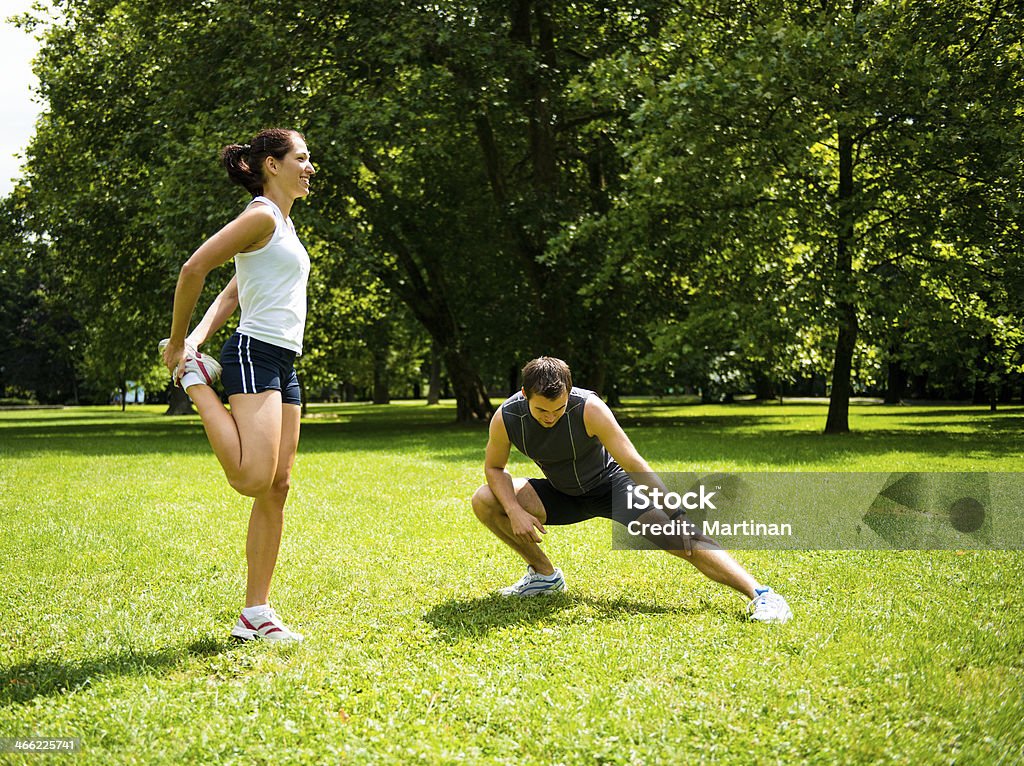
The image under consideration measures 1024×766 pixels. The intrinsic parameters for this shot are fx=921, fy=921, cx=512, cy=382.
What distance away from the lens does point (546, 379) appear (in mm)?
4699

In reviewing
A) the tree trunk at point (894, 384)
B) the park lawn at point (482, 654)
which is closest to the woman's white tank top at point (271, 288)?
the park lawn at point (482, 654)

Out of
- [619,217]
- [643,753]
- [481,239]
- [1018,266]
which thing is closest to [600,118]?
[619,217]

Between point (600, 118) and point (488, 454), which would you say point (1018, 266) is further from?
point (488, 454)

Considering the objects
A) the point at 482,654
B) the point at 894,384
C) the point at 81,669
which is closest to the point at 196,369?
the point at 81,669

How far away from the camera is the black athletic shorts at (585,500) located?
529 cm

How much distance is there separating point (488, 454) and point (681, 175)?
13.4 metres

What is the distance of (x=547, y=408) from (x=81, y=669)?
8.20 ft

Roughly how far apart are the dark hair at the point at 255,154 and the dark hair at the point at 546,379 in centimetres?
160

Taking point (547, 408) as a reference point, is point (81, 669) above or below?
below

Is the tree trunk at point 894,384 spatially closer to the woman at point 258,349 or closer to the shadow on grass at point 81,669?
the woman at point 258,349

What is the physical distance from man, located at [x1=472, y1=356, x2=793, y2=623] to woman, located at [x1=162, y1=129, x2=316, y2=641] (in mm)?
1210

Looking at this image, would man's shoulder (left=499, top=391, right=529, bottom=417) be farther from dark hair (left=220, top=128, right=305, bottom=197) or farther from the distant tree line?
the distant tree line

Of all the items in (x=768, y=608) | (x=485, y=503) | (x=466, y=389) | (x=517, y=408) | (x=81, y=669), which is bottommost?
(x=81, y=669)

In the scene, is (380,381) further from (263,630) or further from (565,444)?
(263,630)
